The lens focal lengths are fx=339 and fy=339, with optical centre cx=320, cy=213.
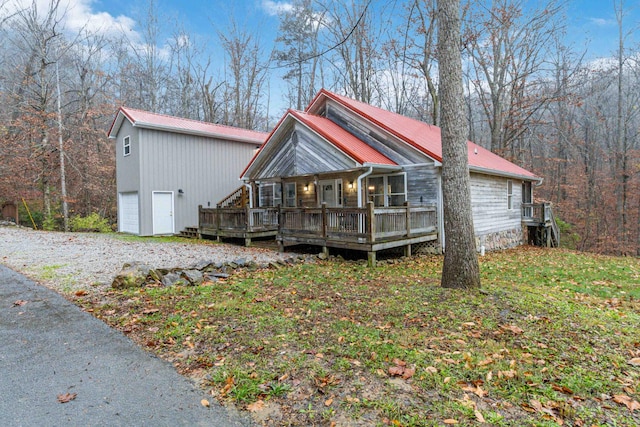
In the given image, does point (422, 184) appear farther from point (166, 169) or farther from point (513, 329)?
point (166, 169)

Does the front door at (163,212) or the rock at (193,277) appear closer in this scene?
the rock at (193,277)

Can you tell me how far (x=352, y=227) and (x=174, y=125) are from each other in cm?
1144

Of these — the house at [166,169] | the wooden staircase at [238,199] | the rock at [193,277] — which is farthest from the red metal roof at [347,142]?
the house at [166,169]

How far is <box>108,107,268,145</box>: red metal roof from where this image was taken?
15562mm

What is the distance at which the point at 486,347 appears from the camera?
3.67 m

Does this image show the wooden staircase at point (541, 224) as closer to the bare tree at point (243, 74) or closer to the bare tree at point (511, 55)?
the bare tree at point (511, 55)

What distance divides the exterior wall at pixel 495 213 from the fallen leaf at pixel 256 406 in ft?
38.5

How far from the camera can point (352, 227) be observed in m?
9.58

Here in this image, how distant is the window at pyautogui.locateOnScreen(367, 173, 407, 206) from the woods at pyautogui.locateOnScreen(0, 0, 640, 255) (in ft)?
24.8

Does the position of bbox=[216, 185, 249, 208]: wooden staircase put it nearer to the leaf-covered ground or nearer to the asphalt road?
the leaf-covered ground

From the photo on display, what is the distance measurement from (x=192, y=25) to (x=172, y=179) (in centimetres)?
1757

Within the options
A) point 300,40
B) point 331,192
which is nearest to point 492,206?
point 331,192

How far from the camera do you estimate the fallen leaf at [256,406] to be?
268 centimetres

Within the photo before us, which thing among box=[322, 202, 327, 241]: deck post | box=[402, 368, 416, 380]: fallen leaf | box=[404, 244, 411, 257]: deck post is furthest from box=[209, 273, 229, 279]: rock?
box=[404, 244, 411, 257]: deck post
